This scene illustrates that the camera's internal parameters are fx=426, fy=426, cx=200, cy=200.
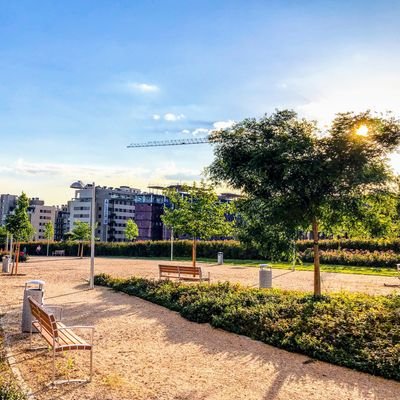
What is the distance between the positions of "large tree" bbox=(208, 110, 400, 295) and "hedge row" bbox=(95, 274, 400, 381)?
1.91 metres

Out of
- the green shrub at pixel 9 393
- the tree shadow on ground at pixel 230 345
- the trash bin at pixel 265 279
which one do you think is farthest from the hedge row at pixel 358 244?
the green shrub at pixel 9 393

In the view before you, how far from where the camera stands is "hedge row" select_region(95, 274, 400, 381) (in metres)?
8.06

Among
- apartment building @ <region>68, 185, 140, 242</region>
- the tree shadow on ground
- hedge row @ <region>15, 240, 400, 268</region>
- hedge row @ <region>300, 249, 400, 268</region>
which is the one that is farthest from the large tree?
apartment building @ <region>68, 185, 140, 242</region>

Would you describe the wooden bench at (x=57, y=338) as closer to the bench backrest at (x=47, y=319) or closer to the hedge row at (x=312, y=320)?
the bench backrest at (x=47, y=319)

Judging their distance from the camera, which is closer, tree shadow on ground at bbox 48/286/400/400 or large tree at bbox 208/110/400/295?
tree shadow on ground at bbox 48/286/400/400

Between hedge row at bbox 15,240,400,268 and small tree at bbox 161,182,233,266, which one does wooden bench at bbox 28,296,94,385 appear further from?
small tree at bbox 161,182,233,266

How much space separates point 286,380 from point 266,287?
10.5 meters

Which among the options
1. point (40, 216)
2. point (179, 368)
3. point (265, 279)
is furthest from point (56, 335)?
point (40, 216)

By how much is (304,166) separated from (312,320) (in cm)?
430

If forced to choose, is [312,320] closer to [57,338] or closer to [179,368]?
[179,368]

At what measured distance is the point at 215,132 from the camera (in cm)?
1437

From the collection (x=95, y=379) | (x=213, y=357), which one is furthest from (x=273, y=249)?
(x=95, y=379)

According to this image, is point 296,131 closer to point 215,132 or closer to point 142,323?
point 215,132

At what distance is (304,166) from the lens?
12.0 m
